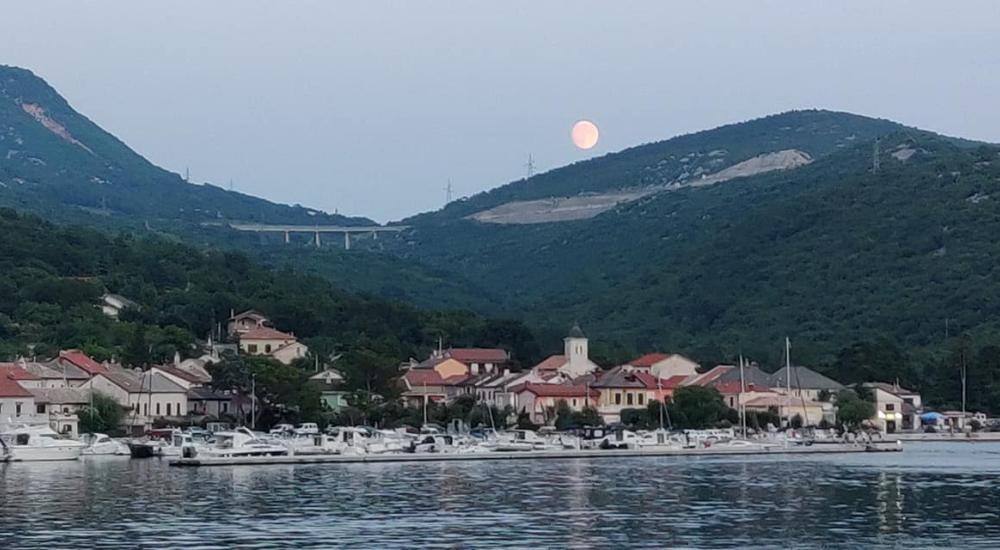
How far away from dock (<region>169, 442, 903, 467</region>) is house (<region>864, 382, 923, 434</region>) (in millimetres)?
13090

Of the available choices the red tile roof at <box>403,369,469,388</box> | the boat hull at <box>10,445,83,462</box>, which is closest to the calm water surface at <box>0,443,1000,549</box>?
the boat hull at <box>10,445,83,462</box>

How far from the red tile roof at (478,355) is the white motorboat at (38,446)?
38245mm

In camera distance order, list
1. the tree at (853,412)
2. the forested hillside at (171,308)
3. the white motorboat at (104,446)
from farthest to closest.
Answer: the forested hillside at (171,308), the tree at (853,412), the white motorboat at (104,446)

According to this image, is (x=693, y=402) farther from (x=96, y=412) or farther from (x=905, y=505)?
Result: (x=905, y=505)

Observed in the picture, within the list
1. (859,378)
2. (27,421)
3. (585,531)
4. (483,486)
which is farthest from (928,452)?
(585,531)

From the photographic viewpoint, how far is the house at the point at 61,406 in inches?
3063

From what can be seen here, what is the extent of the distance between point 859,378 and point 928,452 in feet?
74.8

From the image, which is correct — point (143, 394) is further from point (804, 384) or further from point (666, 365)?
point (804, 384)

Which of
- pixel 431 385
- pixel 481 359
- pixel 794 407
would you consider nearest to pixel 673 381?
pixel 794 407

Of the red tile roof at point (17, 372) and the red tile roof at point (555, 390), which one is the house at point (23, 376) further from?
the red tile roof at point (555, 390)

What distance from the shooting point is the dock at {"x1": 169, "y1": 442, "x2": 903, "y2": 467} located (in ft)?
225

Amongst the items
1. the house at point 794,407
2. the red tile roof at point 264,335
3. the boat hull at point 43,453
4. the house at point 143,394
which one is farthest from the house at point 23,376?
the house at point 794,407

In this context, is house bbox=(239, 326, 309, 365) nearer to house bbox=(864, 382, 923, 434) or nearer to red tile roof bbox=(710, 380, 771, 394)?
red tile roof bbox=(710, 380, 771, 394)

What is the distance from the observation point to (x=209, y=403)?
88938mm
